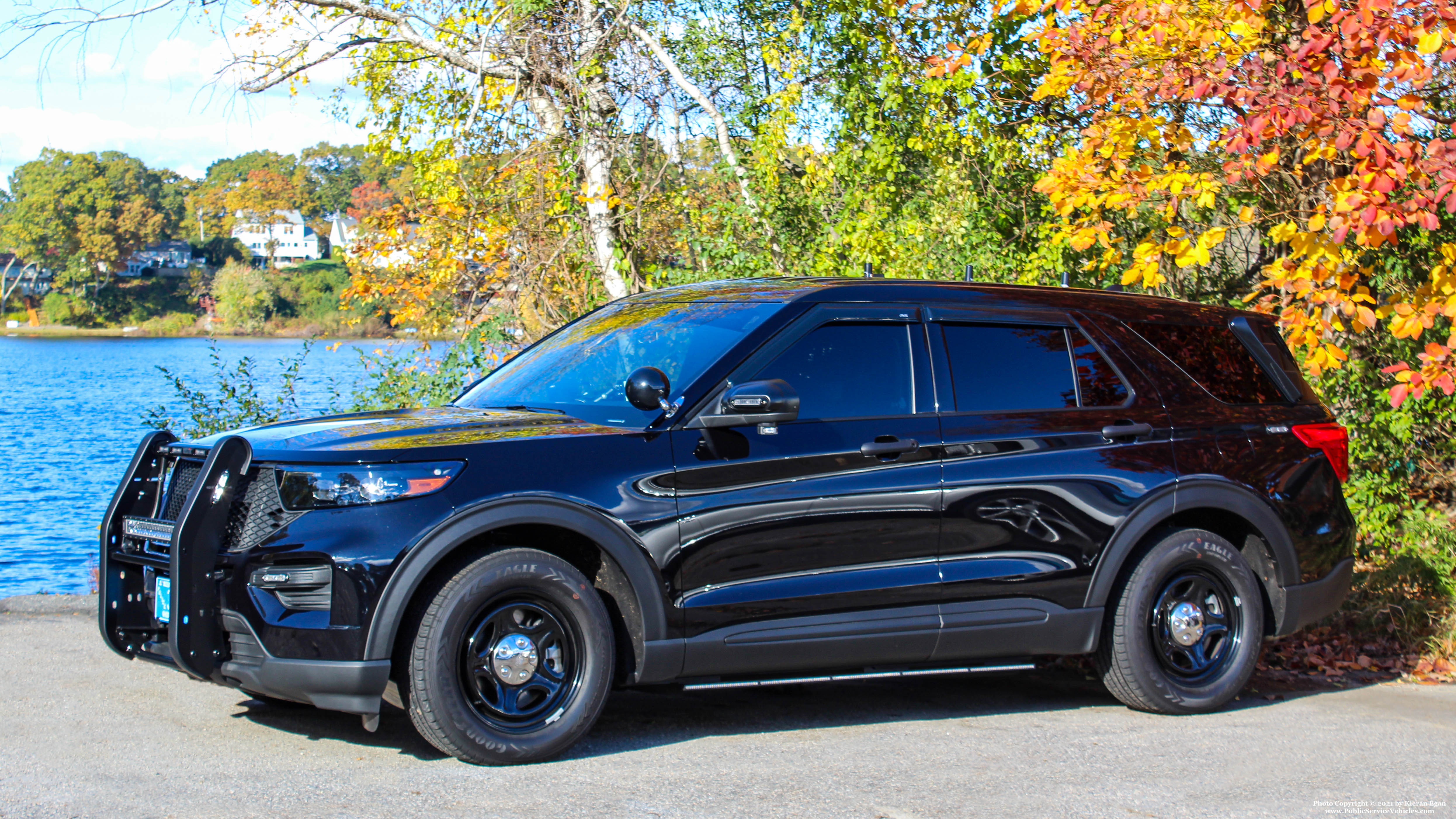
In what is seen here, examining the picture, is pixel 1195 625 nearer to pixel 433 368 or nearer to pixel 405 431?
pixel 405 431

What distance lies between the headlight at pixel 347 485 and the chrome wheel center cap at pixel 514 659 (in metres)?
0.61

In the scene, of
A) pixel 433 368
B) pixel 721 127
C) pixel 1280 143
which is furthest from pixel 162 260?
pixel 1280 143

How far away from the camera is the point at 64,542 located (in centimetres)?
1569

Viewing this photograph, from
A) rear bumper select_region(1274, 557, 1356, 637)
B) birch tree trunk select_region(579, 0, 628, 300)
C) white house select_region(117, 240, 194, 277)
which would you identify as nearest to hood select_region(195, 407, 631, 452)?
rear bumper select_region(1274, 557, 1356, 637)

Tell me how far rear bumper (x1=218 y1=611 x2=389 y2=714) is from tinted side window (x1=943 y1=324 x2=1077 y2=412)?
2.58m

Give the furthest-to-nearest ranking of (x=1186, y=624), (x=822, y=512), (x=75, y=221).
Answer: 1. (x=75, y=221)
2. (x=1186, y=624)
3. (x=822, y=512)

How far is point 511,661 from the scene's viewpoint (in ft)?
15.1

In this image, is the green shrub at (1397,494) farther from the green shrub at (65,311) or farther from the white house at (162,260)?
the green shrub at (65,311)

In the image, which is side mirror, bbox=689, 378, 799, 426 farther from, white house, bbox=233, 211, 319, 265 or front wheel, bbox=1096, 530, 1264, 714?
white house, bbox=233, 211, 319, 265

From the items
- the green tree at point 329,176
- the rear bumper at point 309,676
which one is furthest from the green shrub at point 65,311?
the rear bumper at point 309,676

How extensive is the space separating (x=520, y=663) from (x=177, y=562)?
1212 mm

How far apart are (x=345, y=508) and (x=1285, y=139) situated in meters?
7.19

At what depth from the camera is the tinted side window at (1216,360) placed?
20.0 feet

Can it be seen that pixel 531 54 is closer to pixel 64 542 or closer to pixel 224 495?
pixel 224 495
